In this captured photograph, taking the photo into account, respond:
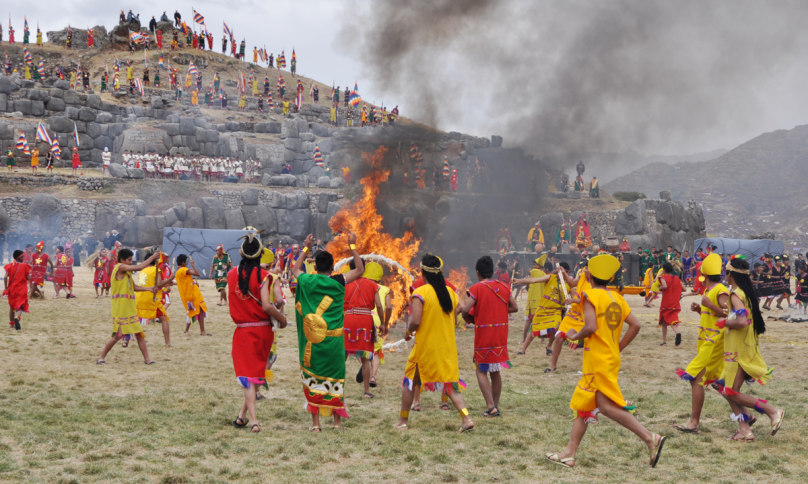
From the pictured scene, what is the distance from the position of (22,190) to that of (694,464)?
130ft

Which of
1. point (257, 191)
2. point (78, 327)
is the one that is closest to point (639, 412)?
point (78, 327)

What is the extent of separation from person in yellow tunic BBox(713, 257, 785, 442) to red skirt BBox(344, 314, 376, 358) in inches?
166

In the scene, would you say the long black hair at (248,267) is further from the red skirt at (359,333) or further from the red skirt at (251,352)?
the red skirt at (359,333)

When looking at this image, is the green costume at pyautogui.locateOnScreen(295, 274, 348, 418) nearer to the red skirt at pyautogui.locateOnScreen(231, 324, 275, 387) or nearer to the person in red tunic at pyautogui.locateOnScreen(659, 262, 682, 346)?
the red skirt at pyautogui.locateOnScreen(231, 324, 275, 387)

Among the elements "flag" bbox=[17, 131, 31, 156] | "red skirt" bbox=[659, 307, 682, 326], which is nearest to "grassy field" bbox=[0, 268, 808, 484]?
"red skirt" bbox=[659, 307, 682, 326]

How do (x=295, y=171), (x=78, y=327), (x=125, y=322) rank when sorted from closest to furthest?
(x=125, y=322), (x=78, y=327), (x=295, y=171)

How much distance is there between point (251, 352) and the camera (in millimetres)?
6195

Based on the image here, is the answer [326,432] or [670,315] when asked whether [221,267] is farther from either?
[326,432]

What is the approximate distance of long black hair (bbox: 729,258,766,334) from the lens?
239 inches

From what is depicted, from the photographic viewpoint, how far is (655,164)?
12444 cm

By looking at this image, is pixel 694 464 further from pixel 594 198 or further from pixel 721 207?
pixel 721 207

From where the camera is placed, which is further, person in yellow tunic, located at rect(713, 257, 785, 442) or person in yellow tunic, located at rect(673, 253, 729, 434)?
person in yellow tunic, located at rect(673, 253, 729, 434)

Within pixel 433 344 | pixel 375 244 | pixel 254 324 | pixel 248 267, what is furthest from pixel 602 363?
pixel 375 244

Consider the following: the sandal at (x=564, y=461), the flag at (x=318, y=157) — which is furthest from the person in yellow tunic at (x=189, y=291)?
the flag at (x=318, y=157)
